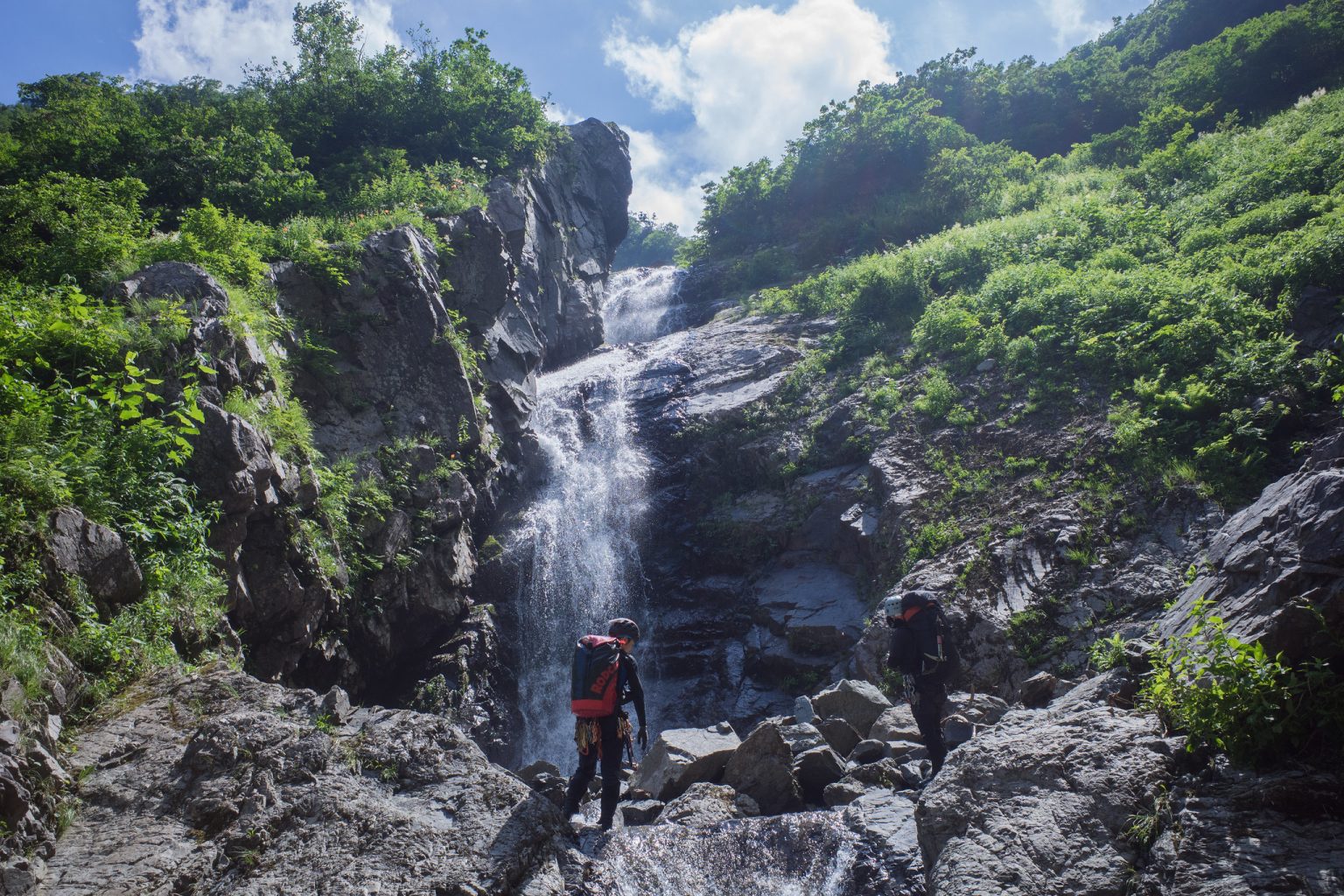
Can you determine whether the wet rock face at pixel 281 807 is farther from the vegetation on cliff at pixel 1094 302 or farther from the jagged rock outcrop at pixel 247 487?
the vegetation on cliff at pixel 1094 302

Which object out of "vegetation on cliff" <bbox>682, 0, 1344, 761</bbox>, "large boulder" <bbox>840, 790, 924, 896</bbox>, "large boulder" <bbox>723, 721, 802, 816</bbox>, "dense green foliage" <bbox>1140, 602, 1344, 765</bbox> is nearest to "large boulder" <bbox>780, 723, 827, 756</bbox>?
"large boulder" <bbox>723, 721, 802, 816</bbox>

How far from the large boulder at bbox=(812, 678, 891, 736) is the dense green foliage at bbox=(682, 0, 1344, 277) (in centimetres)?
2234

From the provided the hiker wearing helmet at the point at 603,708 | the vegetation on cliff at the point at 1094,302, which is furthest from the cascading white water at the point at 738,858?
the vegetation on cliff at the point at 1094,302

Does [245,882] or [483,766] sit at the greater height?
[483,766]

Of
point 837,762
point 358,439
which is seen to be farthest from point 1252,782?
point 358,439

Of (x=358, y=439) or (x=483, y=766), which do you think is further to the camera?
(x=358, y=439)

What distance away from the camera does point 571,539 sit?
1764cm

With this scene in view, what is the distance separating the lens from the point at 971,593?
11242mm

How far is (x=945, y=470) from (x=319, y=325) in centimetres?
1276

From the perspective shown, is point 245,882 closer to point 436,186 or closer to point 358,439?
point 358,439

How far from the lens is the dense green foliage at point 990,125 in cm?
2728

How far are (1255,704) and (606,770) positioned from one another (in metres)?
5.38

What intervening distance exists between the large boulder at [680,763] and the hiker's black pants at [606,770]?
1.67m

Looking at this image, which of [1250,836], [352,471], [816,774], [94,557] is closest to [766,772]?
[816,774]
